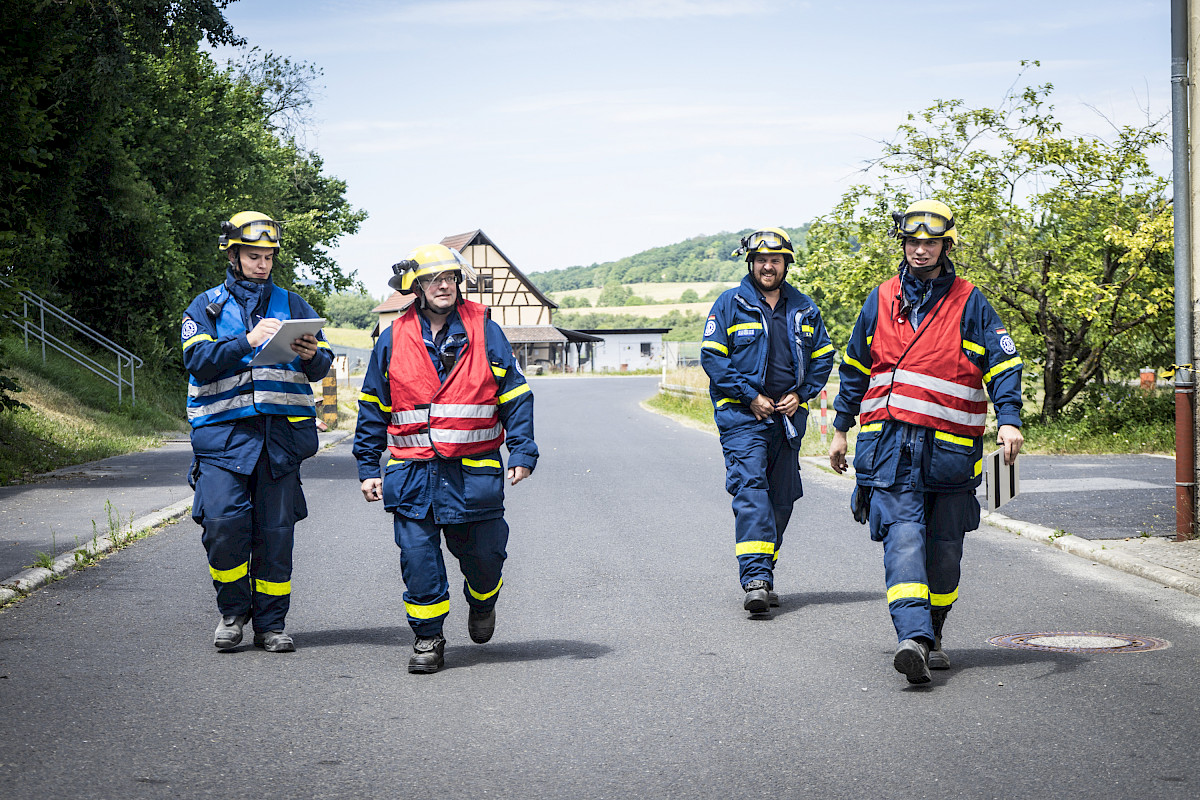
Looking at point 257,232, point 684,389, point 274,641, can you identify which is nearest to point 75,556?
point 274,641

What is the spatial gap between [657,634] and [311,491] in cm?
777

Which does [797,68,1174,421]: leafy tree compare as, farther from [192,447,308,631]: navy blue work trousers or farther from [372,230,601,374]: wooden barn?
[372,230,601,374]: wooden barn

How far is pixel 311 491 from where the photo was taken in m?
13.3

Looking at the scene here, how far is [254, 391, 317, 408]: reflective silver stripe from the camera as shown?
19.4ft

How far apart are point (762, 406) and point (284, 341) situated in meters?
2.63

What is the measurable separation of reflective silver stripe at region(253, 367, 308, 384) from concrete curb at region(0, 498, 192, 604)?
2575 mm

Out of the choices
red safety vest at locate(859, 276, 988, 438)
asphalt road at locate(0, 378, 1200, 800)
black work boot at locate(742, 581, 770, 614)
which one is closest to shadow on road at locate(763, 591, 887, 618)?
asphalt road at locate(0, 378, 1200, 800)

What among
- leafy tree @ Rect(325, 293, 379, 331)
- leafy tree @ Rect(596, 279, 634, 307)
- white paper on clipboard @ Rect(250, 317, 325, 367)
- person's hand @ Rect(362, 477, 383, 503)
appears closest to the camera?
person's hand @ Rect(362, 477, 383, 503)

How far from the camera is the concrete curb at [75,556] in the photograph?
7.50 m

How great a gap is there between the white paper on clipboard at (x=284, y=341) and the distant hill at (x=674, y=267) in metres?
162

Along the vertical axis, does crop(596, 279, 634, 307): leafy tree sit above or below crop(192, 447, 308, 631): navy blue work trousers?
above

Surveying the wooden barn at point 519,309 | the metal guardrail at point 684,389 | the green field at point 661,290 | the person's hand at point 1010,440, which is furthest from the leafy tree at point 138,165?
the green field at point 661,290

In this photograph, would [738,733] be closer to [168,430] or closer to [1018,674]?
[1018,674]

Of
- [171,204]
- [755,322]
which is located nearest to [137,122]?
[171,204]
